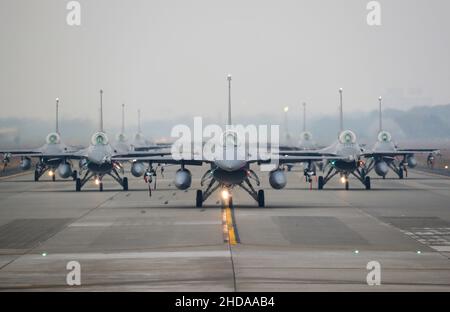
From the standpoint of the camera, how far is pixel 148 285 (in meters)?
19.9

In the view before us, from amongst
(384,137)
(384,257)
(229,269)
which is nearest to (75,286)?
(229,269)

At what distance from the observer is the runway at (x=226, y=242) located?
813 inches

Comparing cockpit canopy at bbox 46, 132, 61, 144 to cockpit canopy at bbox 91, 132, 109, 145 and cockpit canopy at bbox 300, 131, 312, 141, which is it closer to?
cockpit canopy at bbox 91, 132, 109, 145

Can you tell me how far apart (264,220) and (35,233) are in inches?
361

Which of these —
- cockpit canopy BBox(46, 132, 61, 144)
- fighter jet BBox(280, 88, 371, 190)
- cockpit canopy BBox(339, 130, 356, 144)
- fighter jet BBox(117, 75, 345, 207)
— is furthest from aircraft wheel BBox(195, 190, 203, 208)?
cockpit canopy BBox(46, 132, 61, 144)

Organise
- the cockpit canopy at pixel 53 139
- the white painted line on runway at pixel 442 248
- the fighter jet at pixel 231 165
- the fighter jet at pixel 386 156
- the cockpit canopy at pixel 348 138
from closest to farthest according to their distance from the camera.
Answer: the white painted line on runway at pixel 442 248 → the fighter jet at pixel 231 165 → the cockpit canopy at pixel 348 138 → the fighter jet at pixel 386 156 → the cockpit canopy at pixel 53 139

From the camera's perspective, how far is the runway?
20.7 meters

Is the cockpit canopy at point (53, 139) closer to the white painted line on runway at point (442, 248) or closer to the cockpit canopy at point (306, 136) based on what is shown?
the cockpit canopy at point (306, 136)

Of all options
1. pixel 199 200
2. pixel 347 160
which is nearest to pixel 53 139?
pixel 347 160

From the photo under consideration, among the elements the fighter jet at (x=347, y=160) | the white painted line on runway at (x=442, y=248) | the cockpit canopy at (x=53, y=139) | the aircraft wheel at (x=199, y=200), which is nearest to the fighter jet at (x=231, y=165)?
the aircraft wheel at (x=199, y=200)

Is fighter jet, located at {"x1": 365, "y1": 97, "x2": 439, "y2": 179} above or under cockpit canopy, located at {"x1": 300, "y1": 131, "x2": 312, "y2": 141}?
under

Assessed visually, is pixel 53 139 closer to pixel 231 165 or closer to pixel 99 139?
pixel 99 139
